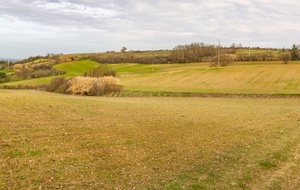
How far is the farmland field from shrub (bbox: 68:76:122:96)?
40.2 m

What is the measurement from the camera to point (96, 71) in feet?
274

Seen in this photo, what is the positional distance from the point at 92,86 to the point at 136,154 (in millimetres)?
Answer: 48537

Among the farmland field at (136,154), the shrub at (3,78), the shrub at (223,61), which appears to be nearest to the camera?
the farmland field at (136,154)

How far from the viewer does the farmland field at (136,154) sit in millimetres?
9203

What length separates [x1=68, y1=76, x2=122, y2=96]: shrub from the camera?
5903cm

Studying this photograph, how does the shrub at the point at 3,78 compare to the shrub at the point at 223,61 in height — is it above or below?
below

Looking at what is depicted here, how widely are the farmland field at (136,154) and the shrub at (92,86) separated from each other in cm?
4021

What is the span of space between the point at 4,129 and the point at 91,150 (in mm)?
4558

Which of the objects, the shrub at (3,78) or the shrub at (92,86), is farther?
the shrub at (3,78)

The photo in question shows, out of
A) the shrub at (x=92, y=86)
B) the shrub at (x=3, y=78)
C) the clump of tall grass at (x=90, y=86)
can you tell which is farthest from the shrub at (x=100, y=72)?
the shrub at (x=3, y=78)

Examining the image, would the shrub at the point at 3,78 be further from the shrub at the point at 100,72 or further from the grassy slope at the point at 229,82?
the grassy slope at the point at 229,82

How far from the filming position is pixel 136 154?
11867 millimetres

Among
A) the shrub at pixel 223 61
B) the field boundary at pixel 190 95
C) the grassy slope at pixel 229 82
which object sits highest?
the shrub at pixel 223 61

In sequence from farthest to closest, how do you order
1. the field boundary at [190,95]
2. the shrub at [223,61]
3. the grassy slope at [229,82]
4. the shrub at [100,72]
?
the shrub at [223,61] < the shrub at [100,72] < the grassy slope at [229,82] < the field boundary at [190,95]
